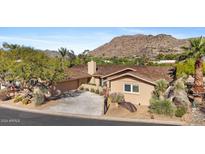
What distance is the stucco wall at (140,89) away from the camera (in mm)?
17031

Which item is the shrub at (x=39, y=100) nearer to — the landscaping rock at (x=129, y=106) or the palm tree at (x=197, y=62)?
the landscaping rock at (x=129, y=106)

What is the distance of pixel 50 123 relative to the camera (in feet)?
52.7

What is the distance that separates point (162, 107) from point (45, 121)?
593 centimetres

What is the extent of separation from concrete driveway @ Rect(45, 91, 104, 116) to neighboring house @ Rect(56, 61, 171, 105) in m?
0.65

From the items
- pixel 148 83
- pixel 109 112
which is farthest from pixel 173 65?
pixel 109 112

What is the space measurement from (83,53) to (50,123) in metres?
3.92

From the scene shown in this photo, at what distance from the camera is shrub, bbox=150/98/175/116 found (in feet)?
53.3

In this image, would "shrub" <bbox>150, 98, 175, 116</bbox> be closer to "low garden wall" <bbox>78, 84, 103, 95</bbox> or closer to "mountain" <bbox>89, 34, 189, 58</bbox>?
"mountain" <bbox>89, 34, 189, 58</bbox>
